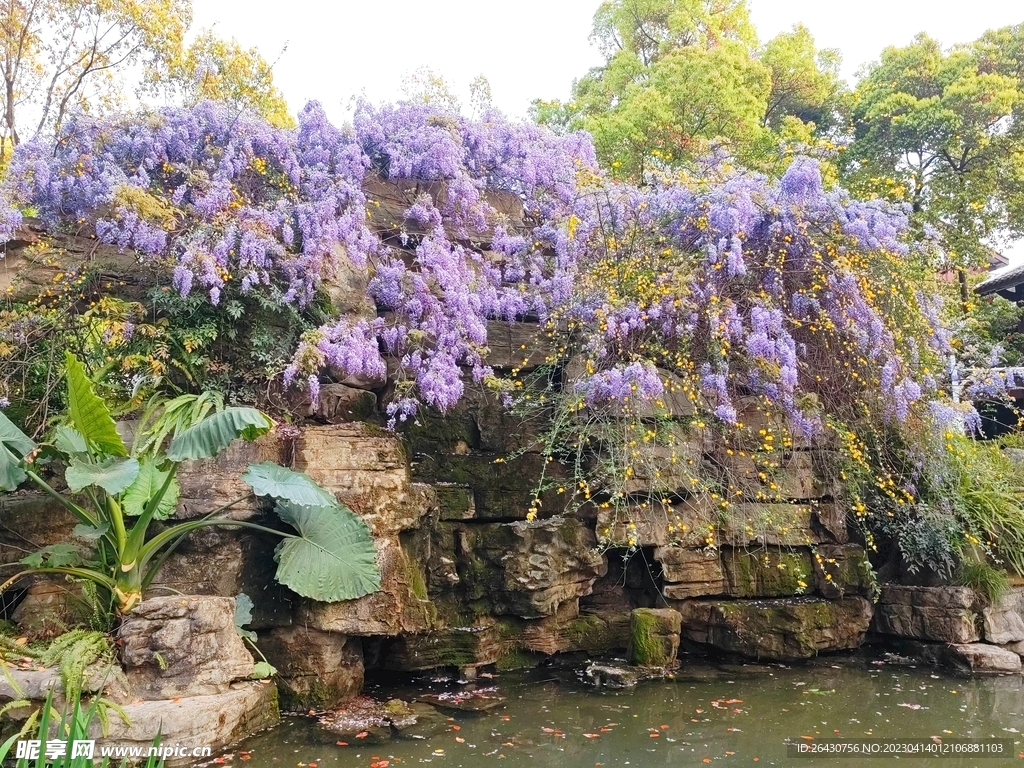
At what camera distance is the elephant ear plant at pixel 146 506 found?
4391mm

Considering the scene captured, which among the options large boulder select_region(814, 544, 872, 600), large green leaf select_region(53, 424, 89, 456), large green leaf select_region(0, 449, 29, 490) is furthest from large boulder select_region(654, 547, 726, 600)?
large green leaf select_region(0, 449, 29, 490)

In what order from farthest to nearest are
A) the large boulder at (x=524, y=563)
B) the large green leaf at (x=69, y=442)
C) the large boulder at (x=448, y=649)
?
the large boulder at (x=524, y=563) → the large boulder at (x=448, y=649) → the large green leaf at (x=69, y=442)

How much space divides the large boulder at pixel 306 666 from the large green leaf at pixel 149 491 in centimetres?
112

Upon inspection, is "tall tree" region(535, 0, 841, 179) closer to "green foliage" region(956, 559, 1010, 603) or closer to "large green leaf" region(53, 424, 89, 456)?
"green foliage" region(956, 559, 1010, 603)

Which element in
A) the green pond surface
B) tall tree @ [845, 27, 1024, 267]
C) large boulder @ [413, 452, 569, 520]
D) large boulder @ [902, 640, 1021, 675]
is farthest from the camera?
tall tree @ [845, 27, 1024, 267]

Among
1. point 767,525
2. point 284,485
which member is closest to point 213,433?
point 284,485

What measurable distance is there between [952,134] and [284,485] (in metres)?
13.1

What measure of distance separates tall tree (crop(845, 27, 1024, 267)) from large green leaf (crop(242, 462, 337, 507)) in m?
9.91

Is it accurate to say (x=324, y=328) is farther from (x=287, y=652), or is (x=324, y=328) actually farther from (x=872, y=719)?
(x=872, y=719)

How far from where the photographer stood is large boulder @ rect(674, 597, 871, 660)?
6336mm

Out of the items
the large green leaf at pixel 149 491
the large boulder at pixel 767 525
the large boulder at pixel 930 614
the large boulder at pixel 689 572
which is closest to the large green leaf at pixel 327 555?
the large green leaf at pixel 149 491

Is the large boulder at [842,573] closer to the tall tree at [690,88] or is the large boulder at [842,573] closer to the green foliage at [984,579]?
the green foliage at [984,579]

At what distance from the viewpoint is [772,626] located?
6367 mm

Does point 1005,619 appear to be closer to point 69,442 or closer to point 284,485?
point 284,485
